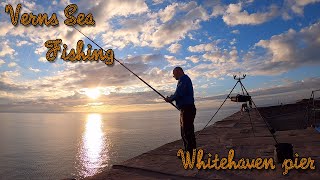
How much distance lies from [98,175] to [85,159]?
2562 cm

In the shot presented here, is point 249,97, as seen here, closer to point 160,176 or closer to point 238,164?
point 238,164

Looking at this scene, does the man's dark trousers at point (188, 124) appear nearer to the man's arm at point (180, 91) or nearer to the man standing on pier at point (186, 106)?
the man standing on pier at point (186, 106)

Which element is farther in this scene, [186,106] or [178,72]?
[178,72]

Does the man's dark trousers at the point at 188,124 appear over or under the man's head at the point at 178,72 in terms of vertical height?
under

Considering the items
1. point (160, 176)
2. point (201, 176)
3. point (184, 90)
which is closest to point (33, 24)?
point (184, 90)

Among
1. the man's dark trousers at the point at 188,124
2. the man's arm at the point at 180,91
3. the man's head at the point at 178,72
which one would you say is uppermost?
the man's head at the point at 178,72

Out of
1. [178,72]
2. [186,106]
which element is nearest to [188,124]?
[186,106]

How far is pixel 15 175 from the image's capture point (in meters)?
23.1

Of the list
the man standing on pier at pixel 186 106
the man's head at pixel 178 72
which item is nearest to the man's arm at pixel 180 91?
the man standing on pier at pixel 186 106

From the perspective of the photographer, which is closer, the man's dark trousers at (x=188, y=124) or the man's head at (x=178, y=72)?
the man's dark trousers at (x=188, y=124)

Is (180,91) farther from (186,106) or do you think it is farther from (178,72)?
(178,72)

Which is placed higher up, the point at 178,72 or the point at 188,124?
the point at 178,72

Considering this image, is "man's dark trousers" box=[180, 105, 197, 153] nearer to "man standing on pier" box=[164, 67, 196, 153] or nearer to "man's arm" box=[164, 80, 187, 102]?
"man standing on pier" box=[164, 67, 196, 153]

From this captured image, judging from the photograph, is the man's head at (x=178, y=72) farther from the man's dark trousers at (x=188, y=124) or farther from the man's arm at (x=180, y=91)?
the man's dark trousers at (x=188, y=124)
